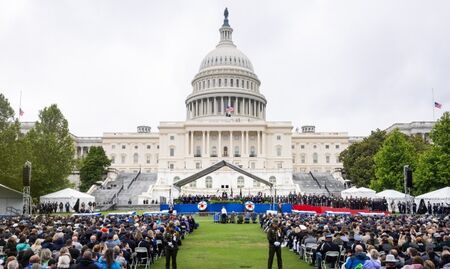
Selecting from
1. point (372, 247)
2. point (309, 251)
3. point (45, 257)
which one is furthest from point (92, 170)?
point (372, 247)

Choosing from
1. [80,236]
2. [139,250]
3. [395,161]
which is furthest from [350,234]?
[395,161]

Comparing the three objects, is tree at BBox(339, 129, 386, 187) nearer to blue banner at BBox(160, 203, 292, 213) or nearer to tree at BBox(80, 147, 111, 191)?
blue banner at BBox(160, 203, 292, 213)

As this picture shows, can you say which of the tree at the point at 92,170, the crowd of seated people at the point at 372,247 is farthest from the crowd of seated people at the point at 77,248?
the tree at the point at 92,170

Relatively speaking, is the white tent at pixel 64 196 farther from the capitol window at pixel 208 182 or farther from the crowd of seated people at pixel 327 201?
the capitol window at pixel 208 182

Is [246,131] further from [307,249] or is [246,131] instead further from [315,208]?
[307,249]

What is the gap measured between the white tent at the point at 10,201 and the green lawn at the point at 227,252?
20.3 meters

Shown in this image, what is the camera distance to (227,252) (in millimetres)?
21281

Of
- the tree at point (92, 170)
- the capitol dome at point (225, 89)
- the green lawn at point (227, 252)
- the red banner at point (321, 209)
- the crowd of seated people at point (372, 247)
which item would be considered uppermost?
the capitol dome at point (225, 89)

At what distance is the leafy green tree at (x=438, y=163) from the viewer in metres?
47.9

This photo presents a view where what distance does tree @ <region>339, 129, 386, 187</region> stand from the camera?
76500 mm

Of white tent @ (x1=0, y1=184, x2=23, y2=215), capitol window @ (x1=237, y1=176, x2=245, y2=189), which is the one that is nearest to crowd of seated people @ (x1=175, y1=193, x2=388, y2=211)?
white tent @ (x1=0, y1=184, x2=23, y2=215)

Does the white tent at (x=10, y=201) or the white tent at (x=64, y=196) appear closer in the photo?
the white tent at (x=10, y=201)

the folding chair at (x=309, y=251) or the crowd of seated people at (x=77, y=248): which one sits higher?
the crowd of seated people at (x=77, y=248)

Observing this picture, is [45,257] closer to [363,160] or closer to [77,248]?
[77,248]
